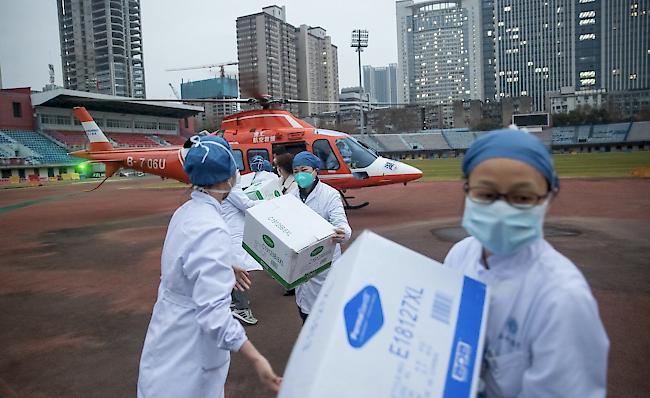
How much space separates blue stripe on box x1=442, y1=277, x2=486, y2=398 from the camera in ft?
4.33

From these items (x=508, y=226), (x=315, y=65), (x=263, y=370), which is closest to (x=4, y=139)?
(x=263, y=370)

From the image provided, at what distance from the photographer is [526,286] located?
146 cm

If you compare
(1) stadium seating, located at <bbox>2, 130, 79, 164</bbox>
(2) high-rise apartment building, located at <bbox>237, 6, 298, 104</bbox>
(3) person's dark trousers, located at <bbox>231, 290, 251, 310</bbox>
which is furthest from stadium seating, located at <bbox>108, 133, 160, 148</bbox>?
(3) person's dark trousers, located at <bbox>231, 290, 251, 310</bbox>

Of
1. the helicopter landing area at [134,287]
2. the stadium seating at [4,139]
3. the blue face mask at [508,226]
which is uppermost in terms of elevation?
the stadium seating at [4,139]

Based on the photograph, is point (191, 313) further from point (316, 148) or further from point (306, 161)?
point (316, 148)

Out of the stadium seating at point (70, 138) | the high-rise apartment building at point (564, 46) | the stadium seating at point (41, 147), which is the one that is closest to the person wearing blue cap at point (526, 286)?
the stadium seating at point (41, 147)

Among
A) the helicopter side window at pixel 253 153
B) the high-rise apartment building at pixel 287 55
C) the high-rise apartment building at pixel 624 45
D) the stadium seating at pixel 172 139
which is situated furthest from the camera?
the high-rise apartment building at pixel 624 45

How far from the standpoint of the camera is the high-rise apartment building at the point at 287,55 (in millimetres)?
96875

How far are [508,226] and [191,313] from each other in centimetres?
164

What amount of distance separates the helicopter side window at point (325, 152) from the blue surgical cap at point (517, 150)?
11.8 m

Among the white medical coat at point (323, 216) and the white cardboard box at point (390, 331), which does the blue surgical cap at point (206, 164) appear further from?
the white medical coat at point (323, 216)

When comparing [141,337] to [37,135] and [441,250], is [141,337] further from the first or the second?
[37,135]

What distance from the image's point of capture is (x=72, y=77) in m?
129

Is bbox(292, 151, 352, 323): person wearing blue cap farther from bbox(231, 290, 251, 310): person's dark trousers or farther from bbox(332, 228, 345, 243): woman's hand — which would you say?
bbox(231, 290, 251, 310): person's dark trousers
